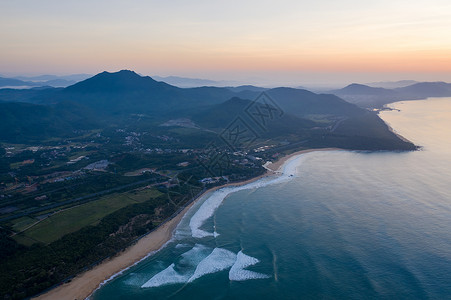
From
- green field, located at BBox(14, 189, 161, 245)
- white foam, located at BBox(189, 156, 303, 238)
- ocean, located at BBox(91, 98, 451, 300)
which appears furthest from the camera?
white foam, located at BBox(189, 156, 303, 238)

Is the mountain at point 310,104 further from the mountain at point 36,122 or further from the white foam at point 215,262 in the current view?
the white foam at point 215,262

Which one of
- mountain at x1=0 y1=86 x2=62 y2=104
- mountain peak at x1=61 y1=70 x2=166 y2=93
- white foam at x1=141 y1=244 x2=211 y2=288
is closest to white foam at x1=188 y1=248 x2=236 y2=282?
white foam at x1=141 y1=244 x2=211 y2=288

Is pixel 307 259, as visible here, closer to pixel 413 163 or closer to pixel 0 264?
pixel 0 264

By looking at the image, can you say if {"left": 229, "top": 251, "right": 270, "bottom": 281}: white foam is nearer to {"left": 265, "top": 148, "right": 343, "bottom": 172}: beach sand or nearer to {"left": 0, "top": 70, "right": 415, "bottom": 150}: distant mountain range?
{"left": 265, "top": 148, "right": 343, "bottom": 172}: beach sand

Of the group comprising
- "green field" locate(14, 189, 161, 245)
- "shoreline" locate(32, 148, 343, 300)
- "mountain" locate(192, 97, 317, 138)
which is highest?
"mountain" locate(192, 97, 317, 138)

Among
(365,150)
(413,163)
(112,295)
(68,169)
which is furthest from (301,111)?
(112,295)

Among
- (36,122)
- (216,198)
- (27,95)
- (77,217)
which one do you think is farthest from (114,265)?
(27,95)

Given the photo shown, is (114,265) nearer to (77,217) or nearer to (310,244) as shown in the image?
(77,217)
